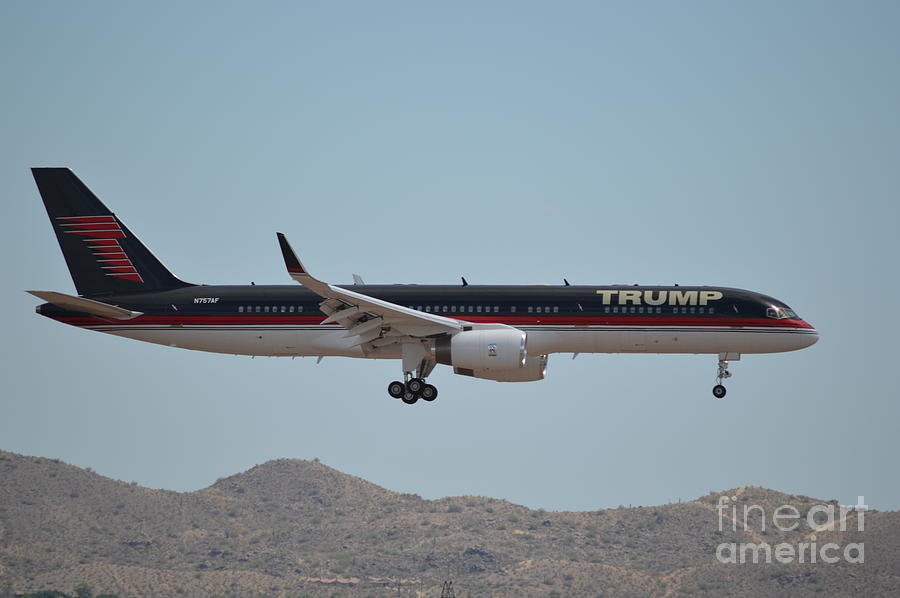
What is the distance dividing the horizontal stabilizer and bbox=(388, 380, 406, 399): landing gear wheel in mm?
13818

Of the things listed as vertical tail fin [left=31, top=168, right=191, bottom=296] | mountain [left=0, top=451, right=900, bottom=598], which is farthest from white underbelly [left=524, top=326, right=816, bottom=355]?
mountain [left=0, top=451, right=900, bottom=598]

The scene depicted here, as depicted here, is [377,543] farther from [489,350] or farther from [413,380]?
[489,350]

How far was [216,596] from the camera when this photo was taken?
123312 millimetres

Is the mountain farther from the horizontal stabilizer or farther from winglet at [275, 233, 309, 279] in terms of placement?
winglet at [275, 233, 309, 279]

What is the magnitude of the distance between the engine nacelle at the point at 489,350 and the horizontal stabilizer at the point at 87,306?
57.2 feet

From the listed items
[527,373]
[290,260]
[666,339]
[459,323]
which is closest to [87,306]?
[290,260]

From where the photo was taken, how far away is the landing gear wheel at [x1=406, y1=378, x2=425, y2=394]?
63125mm

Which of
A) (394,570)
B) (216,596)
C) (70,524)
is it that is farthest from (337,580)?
(70,524)

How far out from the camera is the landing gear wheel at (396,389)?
6338 cm

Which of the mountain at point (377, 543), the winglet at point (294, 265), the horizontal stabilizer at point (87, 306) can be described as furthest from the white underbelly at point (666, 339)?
the mountain at point (377, 543)

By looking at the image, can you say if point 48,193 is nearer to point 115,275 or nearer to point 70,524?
point 115,275

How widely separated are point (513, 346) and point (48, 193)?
28.4 metres

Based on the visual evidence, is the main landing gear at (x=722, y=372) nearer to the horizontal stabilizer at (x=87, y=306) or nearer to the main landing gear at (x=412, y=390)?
the main landing gear at (x=412, y=390)

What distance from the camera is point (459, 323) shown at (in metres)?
61.4
